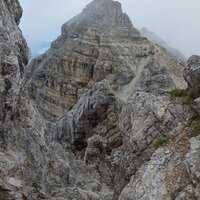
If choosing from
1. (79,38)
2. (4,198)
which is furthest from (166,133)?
(79,38)

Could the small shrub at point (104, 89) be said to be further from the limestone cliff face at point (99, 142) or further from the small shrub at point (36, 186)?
the small shrub at point (36, 186)

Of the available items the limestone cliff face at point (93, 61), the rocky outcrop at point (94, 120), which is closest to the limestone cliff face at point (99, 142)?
the rocky outcrop at point (94, 120)

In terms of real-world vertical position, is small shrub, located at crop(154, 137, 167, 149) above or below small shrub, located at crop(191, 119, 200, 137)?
below

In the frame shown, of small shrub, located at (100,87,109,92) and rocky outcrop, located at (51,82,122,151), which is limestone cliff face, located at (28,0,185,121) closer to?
small shrub, located at (100,87,109,92)

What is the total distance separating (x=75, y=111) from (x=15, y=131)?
94.6ft

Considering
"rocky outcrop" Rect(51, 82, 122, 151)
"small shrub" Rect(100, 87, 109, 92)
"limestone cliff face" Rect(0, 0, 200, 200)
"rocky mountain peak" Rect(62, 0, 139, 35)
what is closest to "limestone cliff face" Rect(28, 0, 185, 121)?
"rocky mountain peak" Rect(62, 0, 139, 35)

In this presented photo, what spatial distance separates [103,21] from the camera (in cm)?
11819

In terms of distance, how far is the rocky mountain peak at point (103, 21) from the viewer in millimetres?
115062

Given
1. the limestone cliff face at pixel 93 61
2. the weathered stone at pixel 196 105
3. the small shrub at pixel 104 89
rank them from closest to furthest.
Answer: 1. the weathered stone at pixel 196 105
2. the small shrub at pixel 104 89
3. the limestone cliff face at pixel 93 61

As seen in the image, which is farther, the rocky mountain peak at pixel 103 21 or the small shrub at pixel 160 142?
the rocky mountain peak at pixel 103 21

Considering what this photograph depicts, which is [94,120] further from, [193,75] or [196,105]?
[196,105]

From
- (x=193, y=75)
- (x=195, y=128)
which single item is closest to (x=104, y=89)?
(x=193, y=75)

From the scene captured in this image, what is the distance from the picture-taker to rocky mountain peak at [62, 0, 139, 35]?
115062 mm

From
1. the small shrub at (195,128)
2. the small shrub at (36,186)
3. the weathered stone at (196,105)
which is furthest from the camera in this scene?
the small shrub at (36,186)
